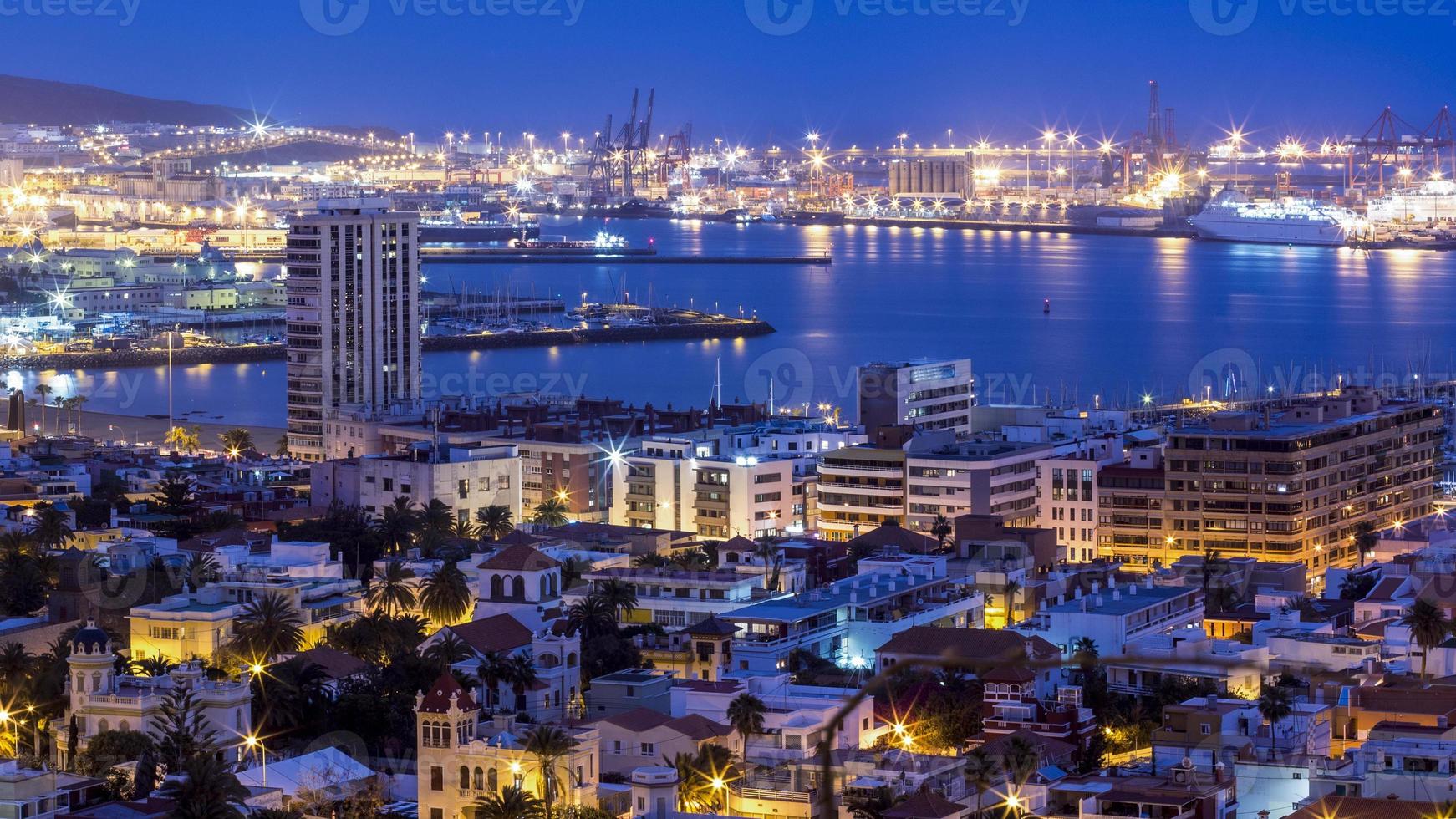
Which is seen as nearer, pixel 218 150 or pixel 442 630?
pixel 442 630

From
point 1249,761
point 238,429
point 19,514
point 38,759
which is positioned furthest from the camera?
point 238,429

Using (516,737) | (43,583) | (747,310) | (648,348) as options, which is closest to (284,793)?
(516,737)

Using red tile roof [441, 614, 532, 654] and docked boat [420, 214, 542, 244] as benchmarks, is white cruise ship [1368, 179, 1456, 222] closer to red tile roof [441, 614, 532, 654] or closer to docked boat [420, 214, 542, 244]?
docked boat [420, 214, 542, 244]

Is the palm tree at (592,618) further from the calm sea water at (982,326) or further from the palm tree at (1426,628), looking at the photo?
the calm sea water at (982,326)

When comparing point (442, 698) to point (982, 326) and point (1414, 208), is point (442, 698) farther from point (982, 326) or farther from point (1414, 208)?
point (1414, 208)

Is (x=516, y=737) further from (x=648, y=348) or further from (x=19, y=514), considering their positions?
(x=648, y=348)

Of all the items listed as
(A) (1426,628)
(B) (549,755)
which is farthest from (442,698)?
(A) (1426,628)

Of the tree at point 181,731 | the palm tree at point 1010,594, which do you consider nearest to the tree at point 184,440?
the palm tree at point 1010,594
